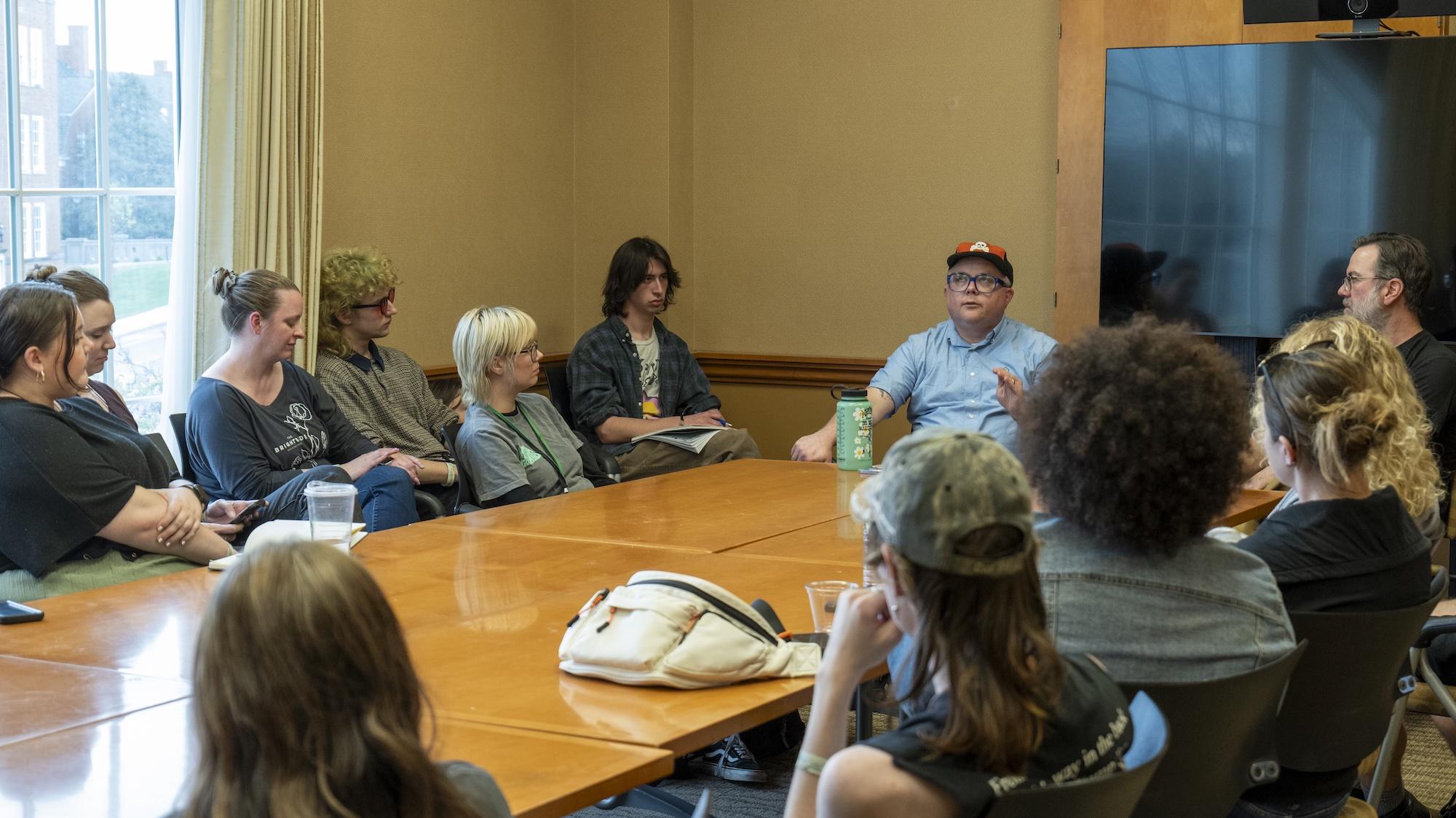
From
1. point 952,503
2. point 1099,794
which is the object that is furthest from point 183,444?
point 1099,794

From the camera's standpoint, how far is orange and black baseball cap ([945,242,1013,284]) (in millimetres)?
4824

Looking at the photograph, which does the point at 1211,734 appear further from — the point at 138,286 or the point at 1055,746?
the point at 138,286

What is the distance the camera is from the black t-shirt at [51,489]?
292 centimetres

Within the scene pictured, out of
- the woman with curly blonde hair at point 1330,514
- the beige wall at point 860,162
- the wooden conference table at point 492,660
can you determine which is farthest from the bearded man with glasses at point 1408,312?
the woman with curly blonde hair at point 1330,514

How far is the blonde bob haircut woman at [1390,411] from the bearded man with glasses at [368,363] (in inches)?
110

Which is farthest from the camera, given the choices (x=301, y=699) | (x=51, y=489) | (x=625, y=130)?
(x=625, y=130)

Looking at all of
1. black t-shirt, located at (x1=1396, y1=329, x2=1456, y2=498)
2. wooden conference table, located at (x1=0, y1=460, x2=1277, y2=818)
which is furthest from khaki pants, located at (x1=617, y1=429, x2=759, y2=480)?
black t-shirt, located at (x1=1396, y1=329, x2=1456, y2=498)

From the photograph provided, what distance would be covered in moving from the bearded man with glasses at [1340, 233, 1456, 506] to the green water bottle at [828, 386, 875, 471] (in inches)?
57.0

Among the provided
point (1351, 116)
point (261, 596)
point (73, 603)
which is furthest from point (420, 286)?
point (261, 596)

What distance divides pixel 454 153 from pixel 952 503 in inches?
180

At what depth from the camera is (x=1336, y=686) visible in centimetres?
204

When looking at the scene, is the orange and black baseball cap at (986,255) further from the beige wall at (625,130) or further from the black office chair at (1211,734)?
the black office chair at (1211,734)

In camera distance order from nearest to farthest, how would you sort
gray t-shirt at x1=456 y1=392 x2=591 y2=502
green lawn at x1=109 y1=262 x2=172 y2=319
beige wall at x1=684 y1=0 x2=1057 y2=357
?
gray t-shirt at x1=456 y1=392 x2=591 y2=502, green lawn at x1=109 y1=262 x2=172 y2=319, beige wall at x1=684 y1=0 x2=1057 y2=357

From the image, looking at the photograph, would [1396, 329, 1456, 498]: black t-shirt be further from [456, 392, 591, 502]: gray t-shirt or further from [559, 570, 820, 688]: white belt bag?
[559, 570, 820, 688]: white belt bag
